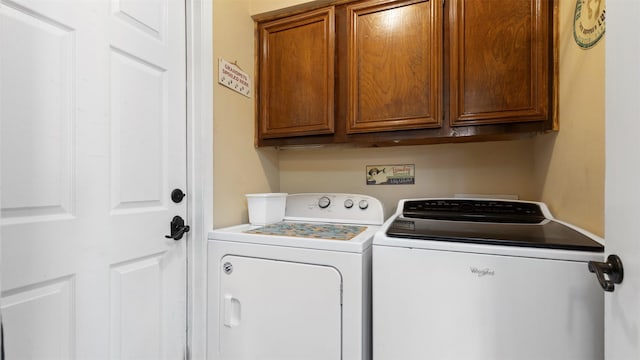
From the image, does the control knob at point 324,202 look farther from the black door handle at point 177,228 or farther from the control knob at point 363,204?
the black door handle at point 177,228

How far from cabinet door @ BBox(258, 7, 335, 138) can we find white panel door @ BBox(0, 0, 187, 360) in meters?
0.53

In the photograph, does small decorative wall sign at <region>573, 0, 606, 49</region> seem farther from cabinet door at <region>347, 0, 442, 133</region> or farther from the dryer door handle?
the dryer door handle

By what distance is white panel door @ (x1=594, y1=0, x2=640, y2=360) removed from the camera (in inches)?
21.3

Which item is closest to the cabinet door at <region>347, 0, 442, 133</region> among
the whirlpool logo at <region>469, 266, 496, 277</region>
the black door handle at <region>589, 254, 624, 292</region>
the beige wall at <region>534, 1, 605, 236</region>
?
the beige wall at <region>534, 1, 605, 236</region>

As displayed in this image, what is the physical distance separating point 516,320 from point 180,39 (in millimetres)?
1722

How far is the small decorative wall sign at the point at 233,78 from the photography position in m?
1.43

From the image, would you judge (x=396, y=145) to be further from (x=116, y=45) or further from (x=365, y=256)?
(x=116, y=45)

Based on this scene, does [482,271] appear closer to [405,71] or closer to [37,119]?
[405,71]

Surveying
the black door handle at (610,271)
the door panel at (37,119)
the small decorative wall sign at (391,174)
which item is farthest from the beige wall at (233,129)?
the black door handle at (610,271)

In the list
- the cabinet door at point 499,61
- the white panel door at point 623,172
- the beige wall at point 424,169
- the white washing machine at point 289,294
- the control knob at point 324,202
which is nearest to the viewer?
the white panel door at point 623,172

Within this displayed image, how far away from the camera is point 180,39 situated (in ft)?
4.23

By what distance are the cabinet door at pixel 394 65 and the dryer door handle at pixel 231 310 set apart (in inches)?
41.2

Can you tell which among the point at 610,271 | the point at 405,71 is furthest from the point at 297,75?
the point at 610,271

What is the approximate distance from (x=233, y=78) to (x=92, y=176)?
33.4 inches
